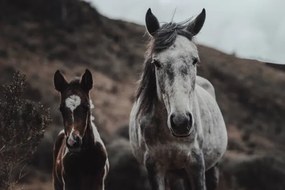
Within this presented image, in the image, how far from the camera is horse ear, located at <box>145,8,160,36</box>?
6.85 metres

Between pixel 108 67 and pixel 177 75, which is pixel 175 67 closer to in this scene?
pixel 177 75

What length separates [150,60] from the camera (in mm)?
6852

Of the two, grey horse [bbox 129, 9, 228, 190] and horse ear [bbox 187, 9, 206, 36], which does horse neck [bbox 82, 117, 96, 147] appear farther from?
horse ear [bbox 187, 9, 206, 36]

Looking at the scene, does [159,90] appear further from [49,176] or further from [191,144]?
[49,176]

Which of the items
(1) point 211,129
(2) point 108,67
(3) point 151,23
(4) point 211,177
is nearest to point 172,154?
(1) point 211,129

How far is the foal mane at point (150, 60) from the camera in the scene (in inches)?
264

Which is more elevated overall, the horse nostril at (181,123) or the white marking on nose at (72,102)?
the horse nostril at (181,123)

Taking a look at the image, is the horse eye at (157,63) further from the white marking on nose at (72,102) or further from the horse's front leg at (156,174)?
the white marking on nose at (72,102)

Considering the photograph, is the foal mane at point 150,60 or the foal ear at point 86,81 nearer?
the foal mane at point 150,60

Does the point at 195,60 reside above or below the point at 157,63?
above

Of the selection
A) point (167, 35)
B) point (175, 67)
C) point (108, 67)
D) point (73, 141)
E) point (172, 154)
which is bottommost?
point (108, 67)

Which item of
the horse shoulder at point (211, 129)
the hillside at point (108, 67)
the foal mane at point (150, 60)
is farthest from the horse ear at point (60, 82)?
the hillside at point (108, 67)

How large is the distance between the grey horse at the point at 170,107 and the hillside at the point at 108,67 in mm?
23412

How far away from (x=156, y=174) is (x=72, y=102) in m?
1.47
